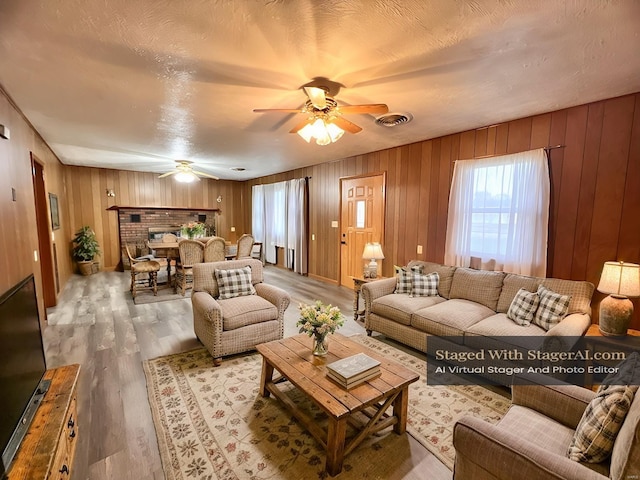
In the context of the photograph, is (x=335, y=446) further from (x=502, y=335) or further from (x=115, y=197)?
(x=115, y=197)

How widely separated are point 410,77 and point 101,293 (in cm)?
572

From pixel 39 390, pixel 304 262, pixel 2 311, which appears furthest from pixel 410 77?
pixel 304 262

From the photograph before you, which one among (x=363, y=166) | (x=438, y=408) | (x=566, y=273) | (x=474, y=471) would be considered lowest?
(x=438, y=408)

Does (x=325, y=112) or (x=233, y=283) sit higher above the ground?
(x=325, y=112)

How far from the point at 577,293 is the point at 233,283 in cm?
334

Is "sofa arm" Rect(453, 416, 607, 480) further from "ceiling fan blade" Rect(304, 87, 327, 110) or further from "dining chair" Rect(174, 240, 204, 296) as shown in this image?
"dining chair" Rect(174, 240, 204, 296)

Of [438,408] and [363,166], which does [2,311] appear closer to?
[438,408]

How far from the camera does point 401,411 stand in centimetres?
192

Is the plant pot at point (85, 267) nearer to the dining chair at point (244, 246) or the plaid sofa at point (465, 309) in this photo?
the dining chair at point (244, 246)

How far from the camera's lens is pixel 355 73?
2.14m

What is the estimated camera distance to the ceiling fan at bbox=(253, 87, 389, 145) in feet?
7.16

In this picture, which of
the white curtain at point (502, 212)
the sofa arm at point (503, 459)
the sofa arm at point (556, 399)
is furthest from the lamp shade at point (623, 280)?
the sofa arm at point (503, 459)

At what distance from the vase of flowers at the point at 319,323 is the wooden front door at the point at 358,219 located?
2859 millimetres

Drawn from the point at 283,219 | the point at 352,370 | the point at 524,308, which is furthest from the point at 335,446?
the point at 283,219
